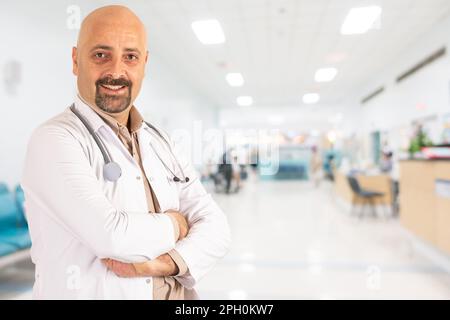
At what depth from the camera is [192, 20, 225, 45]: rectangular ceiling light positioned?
4.69 metres

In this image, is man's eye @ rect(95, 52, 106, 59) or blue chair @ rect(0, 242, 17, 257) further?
blue chair @ rect(0, 242, 17, 257)

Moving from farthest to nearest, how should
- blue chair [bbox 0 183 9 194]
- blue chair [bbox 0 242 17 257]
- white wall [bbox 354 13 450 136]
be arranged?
white wall [bbox 354 13 450 136] → blue chair [bbox 0 183 9 194] → blue chair [bbox 0 242 17 257]

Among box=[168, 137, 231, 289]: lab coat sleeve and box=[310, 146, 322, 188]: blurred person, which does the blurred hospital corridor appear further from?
box=[310, 146, 322, 188]: blurred person

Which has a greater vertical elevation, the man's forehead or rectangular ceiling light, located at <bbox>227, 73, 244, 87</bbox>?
rectangular ceiling light, located at <bbox>227, 73, 244, 87</bbox>

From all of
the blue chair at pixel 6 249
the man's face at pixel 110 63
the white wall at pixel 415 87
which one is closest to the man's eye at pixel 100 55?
the man's face at pixel 110 63

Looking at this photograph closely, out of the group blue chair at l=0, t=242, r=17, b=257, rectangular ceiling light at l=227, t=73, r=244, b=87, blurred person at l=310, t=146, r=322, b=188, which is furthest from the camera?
blurred person at l=310, t=146, r=322, b=188

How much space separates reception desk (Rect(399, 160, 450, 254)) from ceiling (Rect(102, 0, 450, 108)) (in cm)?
210

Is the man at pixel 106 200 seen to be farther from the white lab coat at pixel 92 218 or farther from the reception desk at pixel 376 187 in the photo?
the reception desk at pixel 376 187

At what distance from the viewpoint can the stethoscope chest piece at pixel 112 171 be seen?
899mm

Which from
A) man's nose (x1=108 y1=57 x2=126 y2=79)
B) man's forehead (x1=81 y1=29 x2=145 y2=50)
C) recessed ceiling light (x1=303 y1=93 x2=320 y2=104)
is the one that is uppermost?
recessed ceiling light (x1=303 y1=93 x2=320 y2=104)

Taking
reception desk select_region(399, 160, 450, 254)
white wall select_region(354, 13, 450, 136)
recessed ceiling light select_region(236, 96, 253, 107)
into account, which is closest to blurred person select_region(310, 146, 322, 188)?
white wall select_region(354, 13, 450, 136)

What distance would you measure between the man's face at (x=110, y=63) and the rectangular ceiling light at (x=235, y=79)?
716 centimetres
